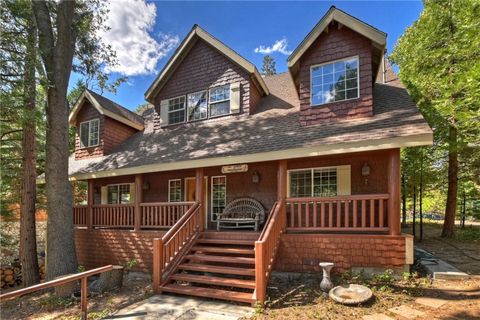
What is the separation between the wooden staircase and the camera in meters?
5.60

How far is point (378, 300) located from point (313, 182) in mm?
3811

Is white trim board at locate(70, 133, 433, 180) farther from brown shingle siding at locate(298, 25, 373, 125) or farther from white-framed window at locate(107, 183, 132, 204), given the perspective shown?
white-framed window at locate(107, 183, 132, 204)

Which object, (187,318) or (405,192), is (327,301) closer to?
(187,318)

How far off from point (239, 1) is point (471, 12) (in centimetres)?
781

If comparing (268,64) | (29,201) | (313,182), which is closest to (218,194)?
(313,182)

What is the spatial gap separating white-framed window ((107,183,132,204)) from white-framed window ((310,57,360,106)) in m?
8.02

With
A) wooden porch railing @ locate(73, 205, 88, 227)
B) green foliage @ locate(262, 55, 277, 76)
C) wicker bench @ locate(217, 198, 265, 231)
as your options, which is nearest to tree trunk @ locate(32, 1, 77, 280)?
wooden porch railing @ locate(73, 205, 88, 227)

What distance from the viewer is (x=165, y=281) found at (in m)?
6.19

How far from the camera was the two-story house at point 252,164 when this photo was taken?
20.1ft

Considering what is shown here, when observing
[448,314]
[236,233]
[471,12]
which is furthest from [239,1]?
[448,314]

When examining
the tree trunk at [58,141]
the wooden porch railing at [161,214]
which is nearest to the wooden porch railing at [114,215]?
the wooden porch railing at [161,214]

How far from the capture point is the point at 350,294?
196 inches

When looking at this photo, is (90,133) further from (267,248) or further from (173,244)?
(267,248)

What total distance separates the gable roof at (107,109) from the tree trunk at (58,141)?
3.54m
